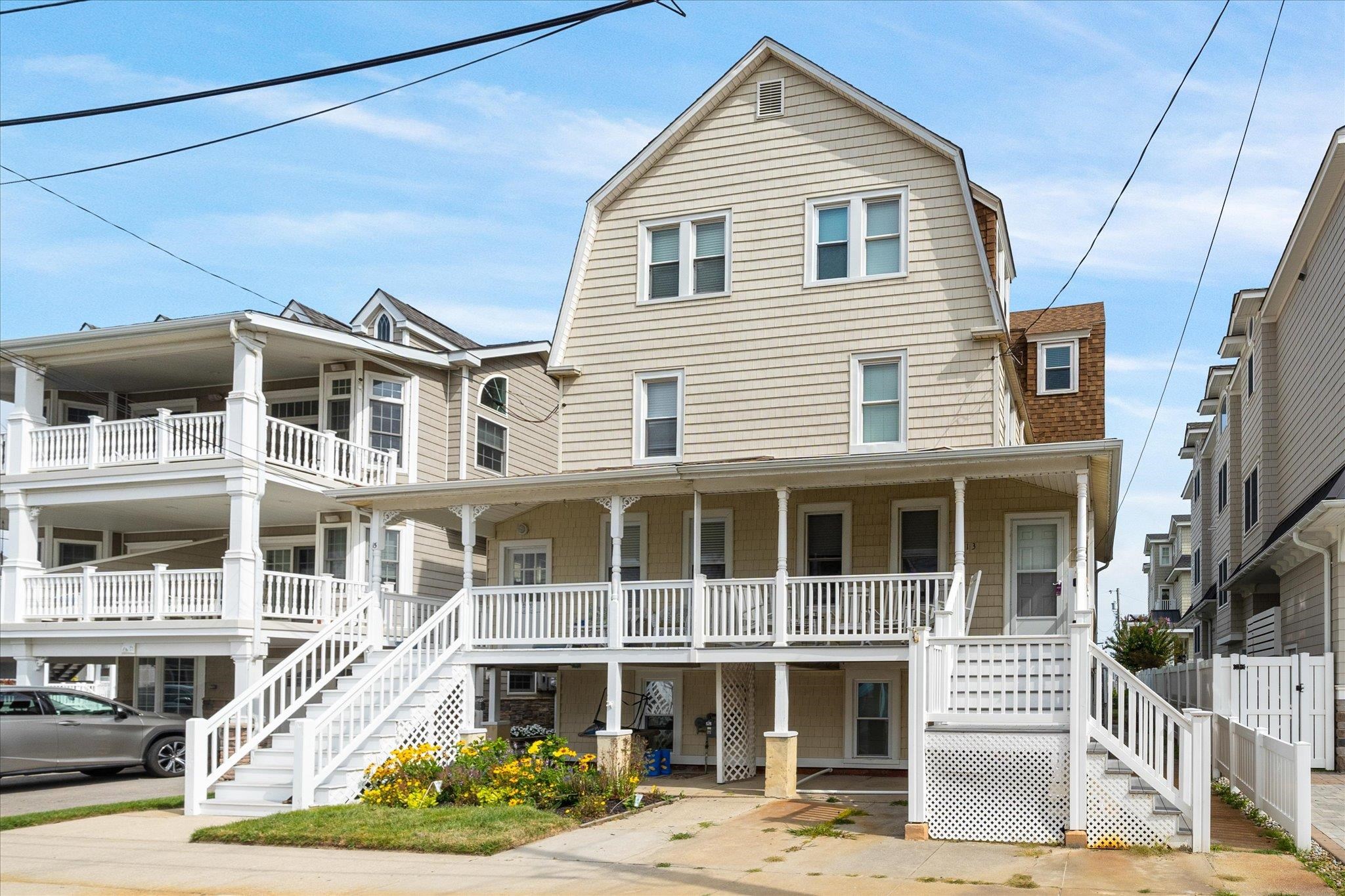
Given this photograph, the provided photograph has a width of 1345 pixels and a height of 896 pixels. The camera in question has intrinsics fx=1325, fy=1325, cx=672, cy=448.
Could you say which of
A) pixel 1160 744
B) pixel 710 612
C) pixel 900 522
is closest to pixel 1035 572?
pixel 900 522

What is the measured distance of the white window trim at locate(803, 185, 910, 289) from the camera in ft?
69.6

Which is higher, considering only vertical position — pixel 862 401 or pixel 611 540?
pixel 862 401

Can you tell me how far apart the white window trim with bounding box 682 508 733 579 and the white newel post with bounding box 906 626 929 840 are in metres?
7.75

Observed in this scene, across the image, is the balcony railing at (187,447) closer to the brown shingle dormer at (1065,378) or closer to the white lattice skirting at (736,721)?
the white lattice skirting at (736,721)

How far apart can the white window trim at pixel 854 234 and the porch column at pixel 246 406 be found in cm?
981

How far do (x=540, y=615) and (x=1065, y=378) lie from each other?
41.5ft

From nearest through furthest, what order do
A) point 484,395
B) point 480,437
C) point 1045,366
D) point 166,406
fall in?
point 1045,366 → point 166,406 → point 480,437 → point 484,395

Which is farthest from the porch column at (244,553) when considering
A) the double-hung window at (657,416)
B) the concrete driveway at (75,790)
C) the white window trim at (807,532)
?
the white window trim at (807,532)

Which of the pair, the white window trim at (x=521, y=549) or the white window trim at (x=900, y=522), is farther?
the white window trim at (x=521, y=549)

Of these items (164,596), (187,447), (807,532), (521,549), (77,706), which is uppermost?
(187,447)

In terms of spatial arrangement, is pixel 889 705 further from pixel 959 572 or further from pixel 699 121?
pixel 699 121

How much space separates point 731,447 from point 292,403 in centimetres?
1038

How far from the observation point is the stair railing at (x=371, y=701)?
16047 mm

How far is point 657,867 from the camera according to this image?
1198 centimetres
